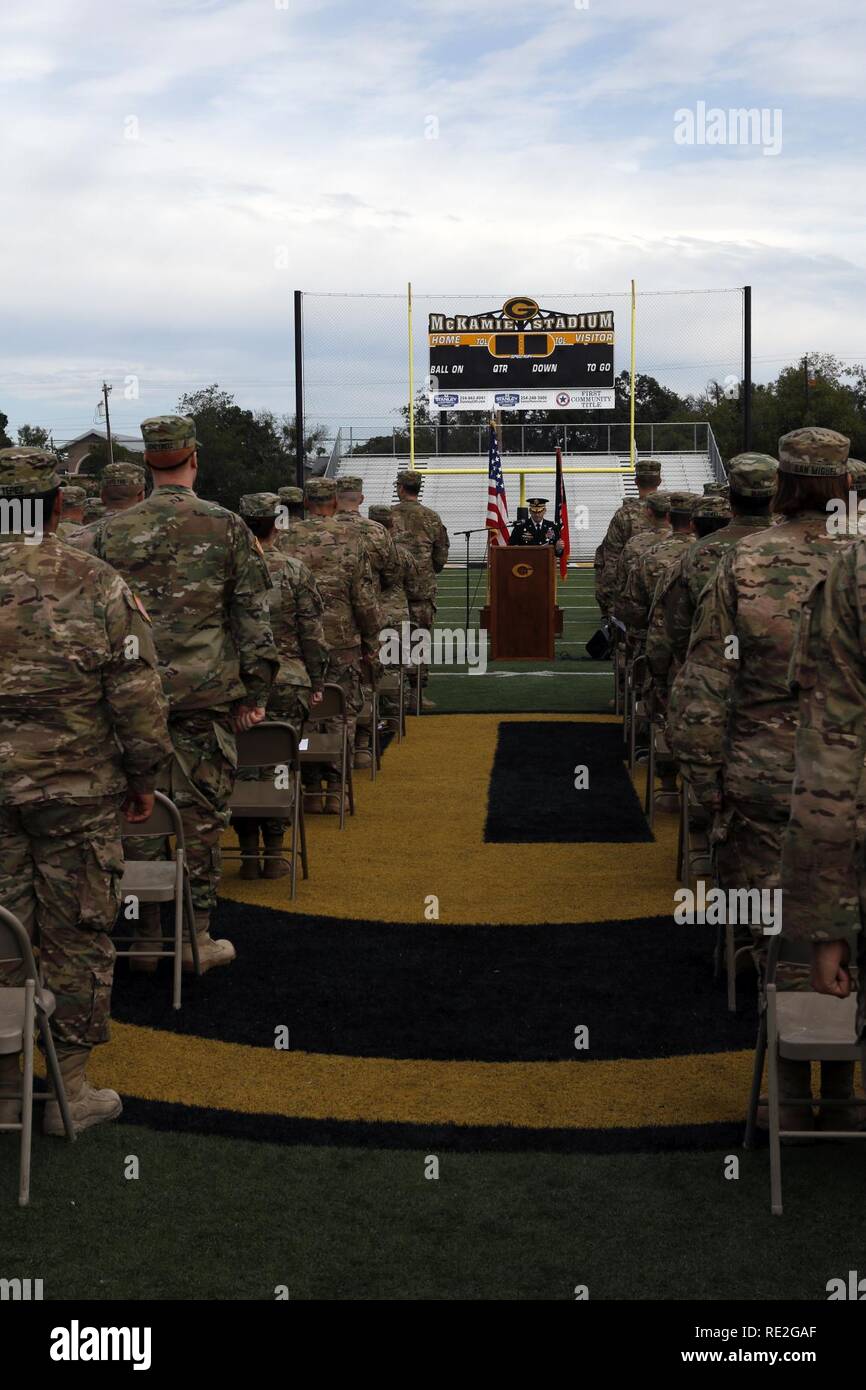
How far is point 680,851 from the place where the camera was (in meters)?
8.93

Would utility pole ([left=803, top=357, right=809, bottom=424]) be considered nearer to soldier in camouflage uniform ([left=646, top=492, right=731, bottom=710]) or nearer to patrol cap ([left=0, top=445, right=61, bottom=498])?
soldier in camouflage uniform ([left=646, top=492, right=731, bottom=710])

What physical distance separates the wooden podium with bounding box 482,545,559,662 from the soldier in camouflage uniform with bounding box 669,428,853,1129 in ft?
43.8

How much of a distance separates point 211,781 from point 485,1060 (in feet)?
6.04

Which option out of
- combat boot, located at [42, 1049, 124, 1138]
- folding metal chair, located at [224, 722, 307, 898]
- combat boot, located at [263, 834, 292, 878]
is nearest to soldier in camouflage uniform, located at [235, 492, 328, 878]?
combat boot, located at [263, 834, 292, 878]

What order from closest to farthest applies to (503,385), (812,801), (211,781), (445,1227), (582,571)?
1. (812,801)
2. (445,1227)
3. (211,781)
4. (503,385)
5. (582,571)

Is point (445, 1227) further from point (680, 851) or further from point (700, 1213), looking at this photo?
point (680, 851)

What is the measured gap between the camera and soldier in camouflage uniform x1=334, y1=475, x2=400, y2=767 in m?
12.9

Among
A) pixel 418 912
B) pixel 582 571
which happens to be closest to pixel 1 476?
pixel 418 912

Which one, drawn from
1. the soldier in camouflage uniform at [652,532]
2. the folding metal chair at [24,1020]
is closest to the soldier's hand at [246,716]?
the folding metal chair at [24,1020]

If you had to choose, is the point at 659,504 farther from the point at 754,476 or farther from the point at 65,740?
the point at 65,740

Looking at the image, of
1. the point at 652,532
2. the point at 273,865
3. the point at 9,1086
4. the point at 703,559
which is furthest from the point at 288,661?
the point at 652,532

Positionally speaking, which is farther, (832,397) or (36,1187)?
(832,397)

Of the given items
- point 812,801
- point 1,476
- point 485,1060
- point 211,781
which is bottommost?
point 485,1060

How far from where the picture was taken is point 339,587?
11.8 metres
